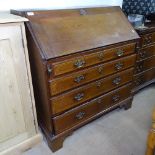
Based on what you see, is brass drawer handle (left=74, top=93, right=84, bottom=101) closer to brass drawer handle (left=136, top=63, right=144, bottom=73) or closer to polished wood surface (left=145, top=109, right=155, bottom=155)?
polished wood surface (left=145, top=109, right=155, bottom=155)

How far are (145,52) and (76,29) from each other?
3.35 ft

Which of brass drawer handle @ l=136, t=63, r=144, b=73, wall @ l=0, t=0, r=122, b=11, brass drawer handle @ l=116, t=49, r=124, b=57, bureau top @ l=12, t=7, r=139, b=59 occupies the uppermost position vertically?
wall @ l=0, t=0, r=122, b=11

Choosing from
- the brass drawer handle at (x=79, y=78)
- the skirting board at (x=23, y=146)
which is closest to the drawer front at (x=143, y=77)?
the brass drawer handle at (x=79, y=78)

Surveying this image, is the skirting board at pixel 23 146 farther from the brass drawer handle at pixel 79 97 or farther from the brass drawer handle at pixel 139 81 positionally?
the brass drawer handle at pixel 139 81

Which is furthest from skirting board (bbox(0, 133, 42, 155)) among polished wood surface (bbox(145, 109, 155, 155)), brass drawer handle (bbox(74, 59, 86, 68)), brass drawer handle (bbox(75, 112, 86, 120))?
polished wood surface (bbox(145, 109, 155, 155))

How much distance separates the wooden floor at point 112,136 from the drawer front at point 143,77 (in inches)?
12.4

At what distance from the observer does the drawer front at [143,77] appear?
2234mm

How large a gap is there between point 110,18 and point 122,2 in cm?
75

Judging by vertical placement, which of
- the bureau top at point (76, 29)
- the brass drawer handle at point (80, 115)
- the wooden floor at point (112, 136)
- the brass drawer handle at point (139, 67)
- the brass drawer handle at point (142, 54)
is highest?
the bureau top at point (76, 29)

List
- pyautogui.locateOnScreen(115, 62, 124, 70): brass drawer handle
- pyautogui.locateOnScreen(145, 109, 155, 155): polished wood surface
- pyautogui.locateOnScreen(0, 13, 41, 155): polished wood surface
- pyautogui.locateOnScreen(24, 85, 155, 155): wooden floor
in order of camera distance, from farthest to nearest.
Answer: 1. pyautogui.locateOnScreen(115, 62, 124, 70): brass drawer handle
2. pyautogui.locateOnScreen(24, 85, 155, 155): wooden floor
3. pyautogui.locateOnScreen(0, 13, 41, 155): polished wood surface
4. pyautogui.locateOnScreen(145, 109, 155, 155): polished wood surface

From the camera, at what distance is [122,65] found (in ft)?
5.88

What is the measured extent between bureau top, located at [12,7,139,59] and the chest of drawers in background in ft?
0.88

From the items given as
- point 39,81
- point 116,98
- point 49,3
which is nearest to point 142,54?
point 116,98

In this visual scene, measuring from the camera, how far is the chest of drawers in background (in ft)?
6.52
